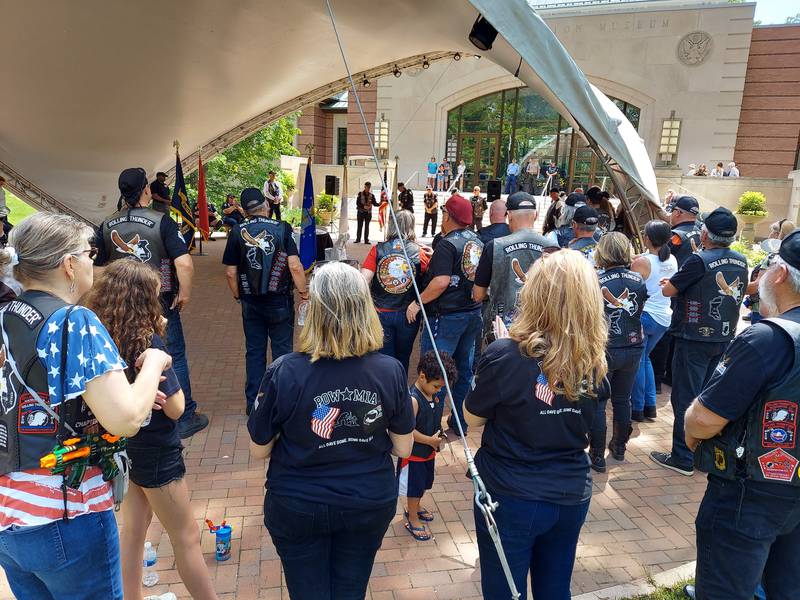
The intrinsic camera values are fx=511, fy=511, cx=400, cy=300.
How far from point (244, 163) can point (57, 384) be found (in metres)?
19.4

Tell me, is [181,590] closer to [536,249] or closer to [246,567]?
[246,567]

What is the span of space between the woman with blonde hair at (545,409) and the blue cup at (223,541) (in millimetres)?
1666

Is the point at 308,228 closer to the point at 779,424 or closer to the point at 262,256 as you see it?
the point at 262,256

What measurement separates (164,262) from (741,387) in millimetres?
4154

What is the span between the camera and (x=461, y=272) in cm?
443

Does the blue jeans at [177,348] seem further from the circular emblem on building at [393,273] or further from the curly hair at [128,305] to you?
the curly hair at [128,305]

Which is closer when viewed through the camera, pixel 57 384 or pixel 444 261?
pixel 57 384

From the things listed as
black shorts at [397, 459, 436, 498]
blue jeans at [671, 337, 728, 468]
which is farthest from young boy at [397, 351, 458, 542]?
blue jeans at [671, 337, 728, 468]

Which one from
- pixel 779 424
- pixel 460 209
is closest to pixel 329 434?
pixel 779 424

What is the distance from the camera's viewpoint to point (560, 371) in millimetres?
1951

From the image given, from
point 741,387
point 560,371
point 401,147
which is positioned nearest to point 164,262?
point 560,371

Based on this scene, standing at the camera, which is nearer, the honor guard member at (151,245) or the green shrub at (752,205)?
the honor guard member at (151,245)

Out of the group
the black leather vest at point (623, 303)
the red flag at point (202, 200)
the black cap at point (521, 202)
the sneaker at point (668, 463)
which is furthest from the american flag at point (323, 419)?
the red flag at point (202, 200)

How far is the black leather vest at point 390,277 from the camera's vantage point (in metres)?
4.40
